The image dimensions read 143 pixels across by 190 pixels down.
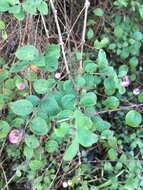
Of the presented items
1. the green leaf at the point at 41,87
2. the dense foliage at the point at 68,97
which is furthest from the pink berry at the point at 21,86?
the green leaf at the point at 41,87

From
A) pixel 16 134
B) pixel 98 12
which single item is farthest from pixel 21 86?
pixel 98 12

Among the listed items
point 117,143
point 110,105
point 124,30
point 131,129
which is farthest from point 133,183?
point 124,30

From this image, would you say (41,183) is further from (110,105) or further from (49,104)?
(49,104)

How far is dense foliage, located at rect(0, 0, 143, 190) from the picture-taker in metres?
0.94

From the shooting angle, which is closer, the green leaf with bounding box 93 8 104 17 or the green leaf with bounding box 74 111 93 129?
the green leaf with bounding box 74 111 93 129

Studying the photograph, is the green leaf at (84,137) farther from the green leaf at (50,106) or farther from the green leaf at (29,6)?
the green leaf at (29,6)

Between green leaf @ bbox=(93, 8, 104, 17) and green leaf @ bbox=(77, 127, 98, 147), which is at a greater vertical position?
green leaf @ bbox=(93, 8, 104, 17)

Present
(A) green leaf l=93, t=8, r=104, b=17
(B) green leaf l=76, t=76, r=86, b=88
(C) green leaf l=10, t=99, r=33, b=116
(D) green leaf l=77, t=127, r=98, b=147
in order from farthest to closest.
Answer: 1. (A) green leaf l=93, t=8, r=104, b=17
2. (B) green leaf l=76, t=76, r=86, b=88
3. (C) green leaf l=10, t=99, r=33, b=116
4. (D) green leaf l=77, t=127, r=98, b=147

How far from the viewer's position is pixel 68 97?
3.10 feet

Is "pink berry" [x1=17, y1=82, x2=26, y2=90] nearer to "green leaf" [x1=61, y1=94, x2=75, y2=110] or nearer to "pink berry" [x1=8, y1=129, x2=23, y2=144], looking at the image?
"pink berry" [x1=8, y1=129, x2=23, y2=144]

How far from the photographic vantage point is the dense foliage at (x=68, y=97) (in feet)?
3.08

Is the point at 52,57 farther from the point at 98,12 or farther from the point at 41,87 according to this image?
the point at 98,12

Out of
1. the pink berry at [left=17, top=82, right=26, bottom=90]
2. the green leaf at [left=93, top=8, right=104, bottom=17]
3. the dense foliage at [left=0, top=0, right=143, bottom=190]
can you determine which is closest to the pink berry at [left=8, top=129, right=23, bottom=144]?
the dense foliage at [left=0, top=0, right=143, bottom=190]

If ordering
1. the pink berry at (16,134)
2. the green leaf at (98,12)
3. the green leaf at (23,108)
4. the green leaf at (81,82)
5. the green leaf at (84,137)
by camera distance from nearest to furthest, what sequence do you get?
the green leaf at (84,137), the green leaf at (23,108), the green leaf at (81,82), the pink berry at (16,134), the green leaf at (98,12)
